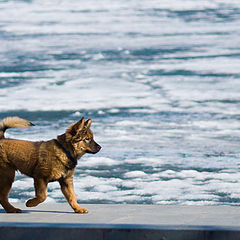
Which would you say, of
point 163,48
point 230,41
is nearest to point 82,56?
point 163,48

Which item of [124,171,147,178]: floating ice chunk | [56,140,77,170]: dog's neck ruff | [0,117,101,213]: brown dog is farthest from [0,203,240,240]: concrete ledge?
[124,171,147,178]: floating ice chunk

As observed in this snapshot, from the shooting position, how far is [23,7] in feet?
98.5

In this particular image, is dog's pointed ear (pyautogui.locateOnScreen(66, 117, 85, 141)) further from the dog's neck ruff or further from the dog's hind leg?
the dog's hind leg

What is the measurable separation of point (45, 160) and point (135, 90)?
9534 millimetres

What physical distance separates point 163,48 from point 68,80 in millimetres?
5216

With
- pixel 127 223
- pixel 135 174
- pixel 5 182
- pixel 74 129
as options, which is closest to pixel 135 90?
pixel 135 174

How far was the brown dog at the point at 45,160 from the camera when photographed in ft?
17.3

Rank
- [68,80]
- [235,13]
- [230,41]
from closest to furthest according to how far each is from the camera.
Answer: [68,80]
[230,41]
[235,13]

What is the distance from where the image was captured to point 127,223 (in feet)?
15.5

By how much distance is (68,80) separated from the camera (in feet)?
52.6

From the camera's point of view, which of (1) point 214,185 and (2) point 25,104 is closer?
(1) point 214,185

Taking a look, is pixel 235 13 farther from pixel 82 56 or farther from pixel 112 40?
pixel 82 56

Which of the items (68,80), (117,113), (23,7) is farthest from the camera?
(23,7)

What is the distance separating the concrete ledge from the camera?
4336mm
